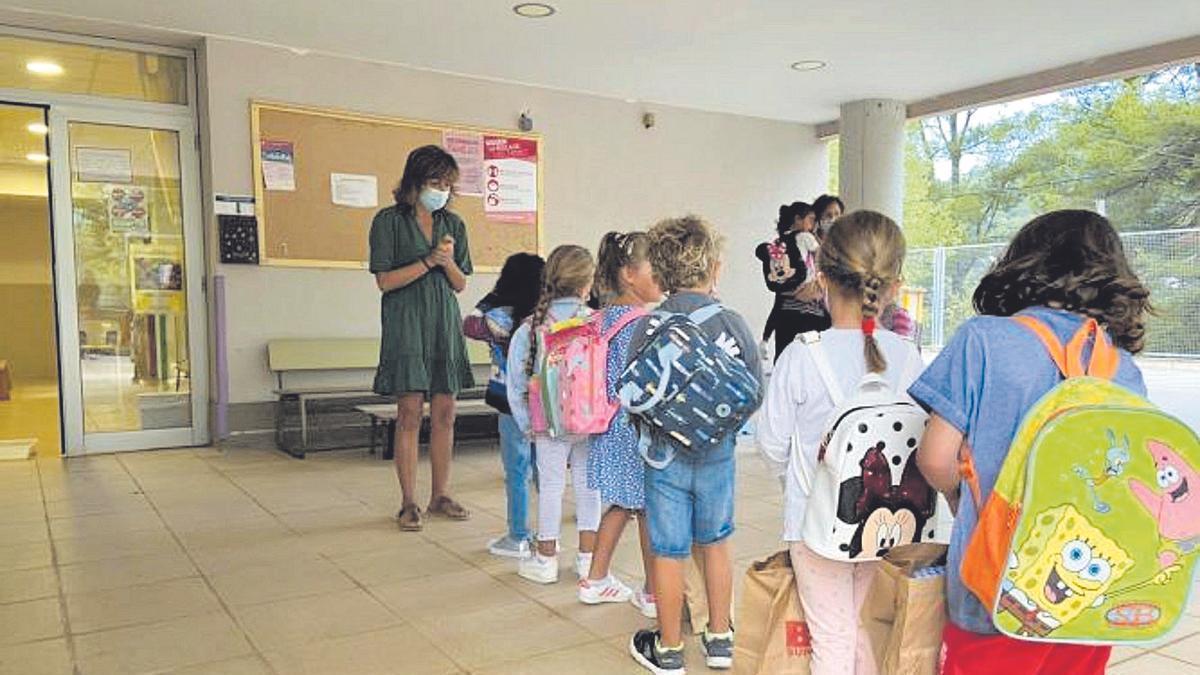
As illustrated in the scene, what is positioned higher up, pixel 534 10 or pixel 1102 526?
pixel 534 10

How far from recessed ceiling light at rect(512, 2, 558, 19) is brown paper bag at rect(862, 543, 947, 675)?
4074mm

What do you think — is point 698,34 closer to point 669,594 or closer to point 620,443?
point 620,443

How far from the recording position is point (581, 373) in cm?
254

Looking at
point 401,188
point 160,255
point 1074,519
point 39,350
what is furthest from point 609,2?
point 39,350

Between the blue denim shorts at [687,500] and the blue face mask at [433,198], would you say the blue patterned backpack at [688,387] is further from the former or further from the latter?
the blue face mask at [433,198]

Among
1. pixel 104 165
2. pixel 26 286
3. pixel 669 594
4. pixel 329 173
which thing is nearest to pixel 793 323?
pixel 669 594

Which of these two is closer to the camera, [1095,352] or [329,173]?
[1095,352]

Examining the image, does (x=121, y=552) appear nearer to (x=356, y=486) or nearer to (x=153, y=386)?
(x=356, y=486)

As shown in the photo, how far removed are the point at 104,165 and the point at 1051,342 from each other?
18.8 feet

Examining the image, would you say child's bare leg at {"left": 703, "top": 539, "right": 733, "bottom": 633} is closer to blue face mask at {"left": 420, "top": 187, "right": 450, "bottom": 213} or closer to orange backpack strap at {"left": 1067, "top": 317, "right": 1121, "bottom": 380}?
orange backpack strap at {"left": 1067, "top": 317, "right": 1121, "bottom": 380}

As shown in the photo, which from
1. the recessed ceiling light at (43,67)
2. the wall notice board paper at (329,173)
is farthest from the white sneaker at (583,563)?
the recessed ceiling light at (43,67)

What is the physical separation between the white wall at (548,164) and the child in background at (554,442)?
3258 millimetres

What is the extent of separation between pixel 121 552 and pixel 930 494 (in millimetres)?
3068

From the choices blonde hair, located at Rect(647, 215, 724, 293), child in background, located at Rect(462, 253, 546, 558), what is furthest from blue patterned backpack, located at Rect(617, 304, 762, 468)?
child in background, located at Rect(462, 253, 546, 558)
